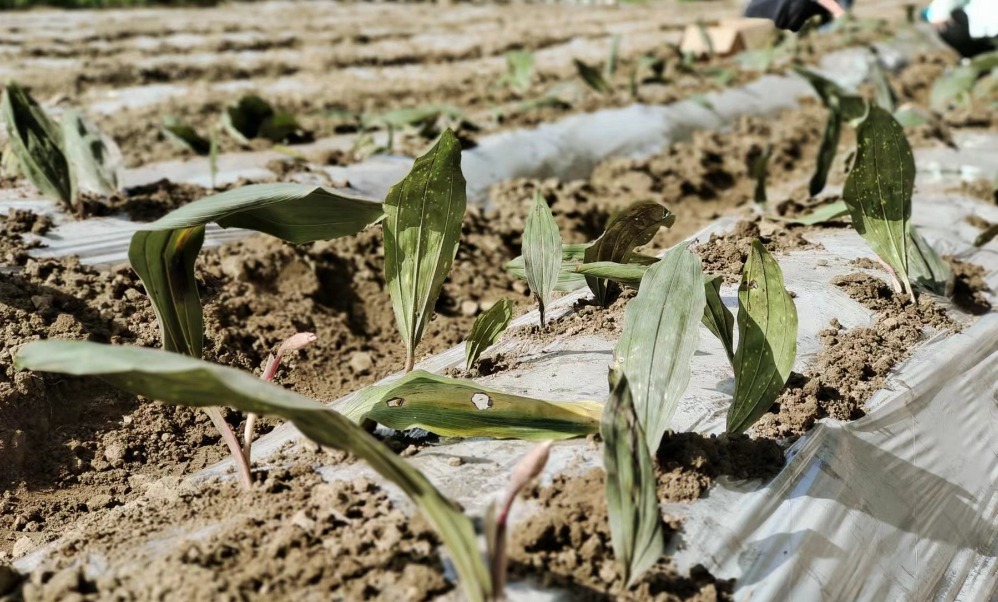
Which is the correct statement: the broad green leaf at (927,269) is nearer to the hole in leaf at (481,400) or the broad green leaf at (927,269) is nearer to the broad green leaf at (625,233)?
the broad green leaf at (625,233)

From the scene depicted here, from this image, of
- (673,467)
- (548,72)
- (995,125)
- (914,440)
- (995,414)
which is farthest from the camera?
(548,72)

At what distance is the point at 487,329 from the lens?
Answer: 5.72 ft

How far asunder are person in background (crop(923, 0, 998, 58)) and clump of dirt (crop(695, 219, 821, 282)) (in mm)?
1618

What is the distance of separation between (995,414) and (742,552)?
0.90m

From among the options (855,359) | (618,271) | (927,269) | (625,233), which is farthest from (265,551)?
(927,269)

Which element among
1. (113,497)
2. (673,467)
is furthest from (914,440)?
(113,497)

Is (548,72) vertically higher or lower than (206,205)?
lower

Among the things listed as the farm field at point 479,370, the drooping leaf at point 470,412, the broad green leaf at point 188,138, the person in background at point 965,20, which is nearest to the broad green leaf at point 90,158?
the farm field at point 479,370

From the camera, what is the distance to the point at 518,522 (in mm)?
1237

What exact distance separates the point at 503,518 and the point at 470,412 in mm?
471

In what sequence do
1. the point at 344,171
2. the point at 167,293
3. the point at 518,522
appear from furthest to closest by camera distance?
the point at 344,171 → the point at 167,293 → the point at 518,522

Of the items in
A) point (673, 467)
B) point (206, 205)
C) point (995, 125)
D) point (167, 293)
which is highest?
point (206, 205)

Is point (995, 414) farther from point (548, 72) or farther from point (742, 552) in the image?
point (548, 72)

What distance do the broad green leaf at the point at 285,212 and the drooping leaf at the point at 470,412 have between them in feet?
1.15
